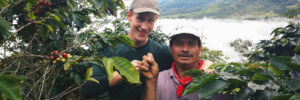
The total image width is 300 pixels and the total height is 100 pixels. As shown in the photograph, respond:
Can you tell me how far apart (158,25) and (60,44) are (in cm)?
308

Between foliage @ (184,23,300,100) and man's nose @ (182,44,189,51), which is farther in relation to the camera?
man's nose @ (182,44,189,51)

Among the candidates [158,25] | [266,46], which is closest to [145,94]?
[266,46]

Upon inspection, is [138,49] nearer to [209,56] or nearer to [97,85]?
[97,85]

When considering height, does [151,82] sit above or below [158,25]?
below

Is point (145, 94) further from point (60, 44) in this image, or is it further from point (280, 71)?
point (60, 44)

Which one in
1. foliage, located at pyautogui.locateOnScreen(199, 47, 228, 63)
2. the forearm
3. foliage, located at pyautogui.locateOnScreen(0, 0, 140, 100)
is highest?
foliage, located at pyautogui.locateOnScreen(0, 0, 140, 100)

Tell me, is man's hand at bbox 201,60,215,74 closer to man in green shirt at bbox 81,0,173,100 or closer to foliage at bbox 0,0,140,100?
man in green shirt at bbox 81,0,173,100

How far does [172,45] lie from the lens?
1730 millimetres

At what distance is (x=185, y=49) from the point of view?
159 cm

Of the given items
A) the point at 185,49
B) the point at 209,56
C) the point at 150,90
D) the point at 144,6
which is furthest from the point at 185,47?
the point at 209,56

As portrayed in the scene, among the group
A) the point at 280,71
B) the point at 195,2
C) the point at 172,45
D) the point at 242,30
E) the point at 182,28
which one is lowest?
the point at 242,30

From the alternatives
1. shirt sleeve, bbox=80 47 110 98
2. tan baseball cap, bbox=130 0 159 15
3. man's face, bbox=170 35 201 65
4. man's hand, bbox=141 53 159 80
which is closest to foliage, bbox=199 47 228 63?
tan baseball cap, bbox=130 0 159 15

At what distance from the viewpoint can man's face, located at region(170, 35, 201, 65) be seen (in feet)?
5.21

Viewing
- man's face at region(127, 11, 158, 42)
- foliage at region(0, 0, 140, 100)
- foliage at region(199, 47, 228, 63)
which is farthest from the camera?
foliage at region(199, 47, 228, 63)
